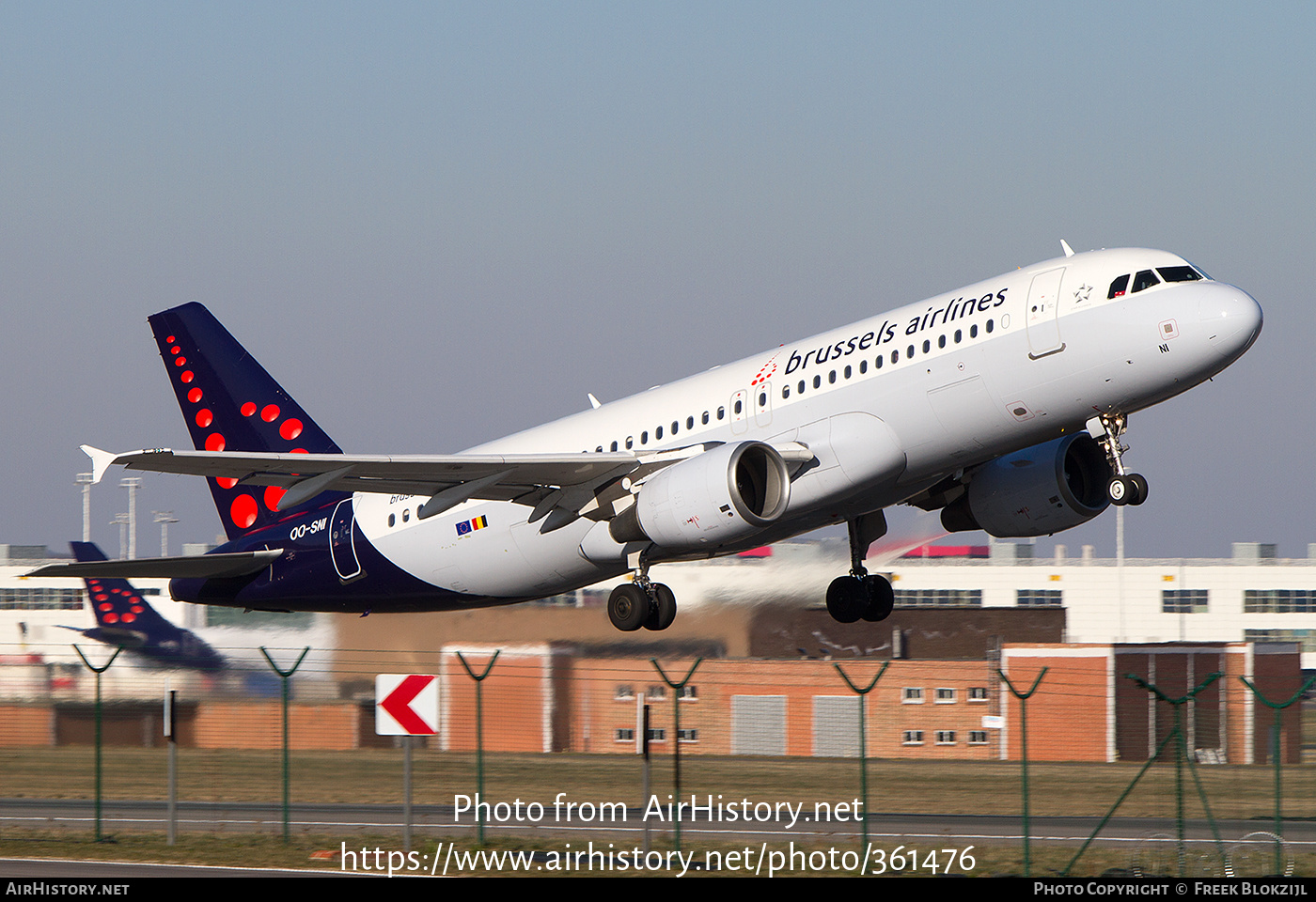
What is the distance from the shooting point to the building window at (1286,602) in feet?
271

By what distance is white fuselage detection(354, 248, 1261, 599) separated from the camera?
21.8 metres

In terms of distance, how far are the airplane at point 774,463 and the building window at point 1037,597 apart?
5695 centimetres

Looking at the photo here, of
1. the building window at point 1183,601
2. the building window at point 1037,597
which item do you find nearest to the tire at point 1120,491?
the building window at point 1037,597

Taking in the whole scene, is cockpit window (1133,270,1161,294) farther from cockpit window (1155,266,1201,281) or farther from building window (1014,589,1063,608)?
building window (1014,589,1063,608)

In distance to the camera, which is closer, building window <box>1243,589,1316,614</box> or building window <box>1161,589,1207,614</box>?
building window <box>1243,589,1316,614</box>

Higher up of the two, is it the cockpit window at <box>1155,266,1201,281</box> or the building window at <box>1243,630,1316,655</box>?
the cockpit window at <box>1155,266,1201,281</box>

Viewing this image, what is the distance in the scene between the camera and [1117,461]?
76.8 ft

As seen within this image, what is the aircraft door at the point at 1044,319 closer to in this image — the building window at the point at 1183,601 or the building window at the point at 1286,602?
the building window at the point at 1183,601

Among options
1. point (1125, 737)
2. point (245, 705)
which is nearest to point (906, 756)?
point (1125, 737)

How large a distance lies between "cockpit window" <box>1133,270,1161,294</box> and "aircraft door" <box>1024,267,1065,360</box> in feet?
3.50

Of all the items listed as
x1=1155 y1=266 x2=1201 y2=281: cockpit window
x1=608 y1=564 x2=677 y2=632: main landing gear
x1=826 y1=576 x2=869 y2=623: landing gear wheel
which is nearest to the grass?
x1=608 y1=564 x2=677 y2=632: main landing gear

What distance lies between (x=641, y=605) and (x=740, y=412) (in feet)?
12.2
